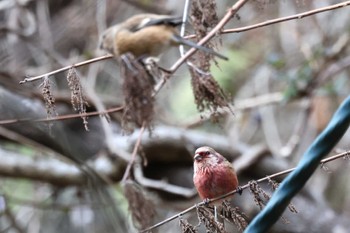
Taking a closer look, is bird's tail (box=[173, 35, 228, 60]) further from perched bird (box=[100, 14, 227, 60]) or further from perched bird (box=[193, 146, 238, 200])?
perched bird (box=[193, 146, 238, 200])

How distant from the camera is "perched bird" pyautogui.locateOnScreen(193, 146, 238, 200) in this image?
1706 millimetres

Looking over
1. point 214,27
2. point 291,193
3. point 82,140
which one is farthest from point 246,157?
point 291,193

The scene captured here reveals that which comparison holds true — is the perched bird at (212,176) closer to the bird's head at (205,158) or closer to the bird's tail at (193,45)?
the bird's head at (205,158)

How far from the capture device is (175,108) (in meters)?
5.64

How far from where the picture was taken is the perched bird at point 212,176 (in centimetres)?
171

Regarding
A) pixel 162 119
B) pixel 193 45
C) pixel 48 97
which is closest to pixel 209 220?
pixel 48 97

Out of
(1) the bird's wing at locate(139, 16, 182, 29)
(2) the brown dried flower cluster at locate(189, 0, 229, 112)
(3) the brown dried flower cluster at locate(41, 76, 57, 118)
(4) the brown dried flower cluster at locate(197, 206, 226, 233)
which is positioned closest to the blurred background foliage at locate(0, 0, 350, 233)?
(1) the bird's wing at locate(139, 16, 182, 29)

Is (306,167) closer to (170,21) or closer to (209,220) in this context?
(209,220)

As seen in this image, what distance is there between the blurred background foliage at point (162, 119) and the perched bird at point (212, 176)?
1021 mm

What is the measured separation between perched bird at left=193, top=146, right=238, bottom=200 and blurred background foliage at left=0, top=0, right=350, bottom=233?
1021 millimetres

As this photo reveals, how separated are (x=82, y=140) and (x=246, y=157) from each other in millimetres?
1161

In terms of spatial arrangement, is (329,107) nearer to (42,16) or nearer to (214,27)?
(42,16)

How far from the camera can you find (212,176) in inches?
68.0

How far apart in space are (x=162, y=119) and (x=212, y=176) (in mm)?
2752
